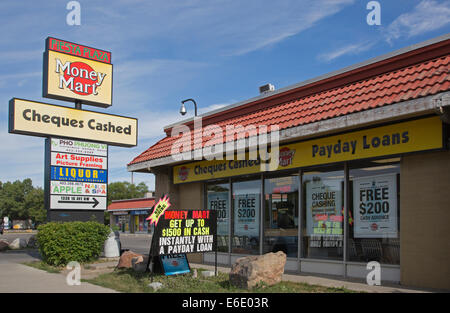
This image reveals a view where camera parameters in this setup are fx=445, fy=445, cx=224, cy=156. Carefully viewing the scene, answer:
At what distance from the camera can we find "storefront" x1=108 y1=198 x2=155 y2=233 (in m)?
53.9

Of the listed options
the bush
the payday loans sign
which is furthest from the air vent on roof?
the bush

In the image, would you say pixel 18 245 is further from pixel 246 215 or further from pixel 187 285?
pixel 187 285

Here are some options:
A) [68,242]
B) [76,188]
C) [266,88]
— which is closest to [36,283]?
[68,242]

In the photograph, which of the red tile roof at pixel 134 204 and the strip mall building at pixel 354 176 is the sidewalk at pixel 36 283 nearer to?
the strip mall building at pixel 354 176

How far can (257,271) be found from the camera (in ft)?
29.9

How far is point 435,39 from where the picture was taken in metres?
9.52

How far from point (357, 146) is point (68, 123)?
13.0 meters

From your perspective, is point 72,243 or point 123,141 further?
point 123,141

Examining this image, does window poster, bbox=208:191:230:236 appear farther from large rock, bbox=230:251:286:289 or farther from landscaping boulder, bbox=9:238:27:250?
landscaping boulder, bbox=9:238:27:250

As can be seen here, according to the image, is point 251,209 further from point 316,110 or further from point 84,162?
point 84,162

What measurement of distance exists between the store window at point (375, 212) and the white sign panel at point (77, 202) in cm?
1207

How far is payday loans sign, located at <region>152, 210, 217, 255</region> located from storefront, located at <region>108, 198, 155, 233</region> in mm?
40636
